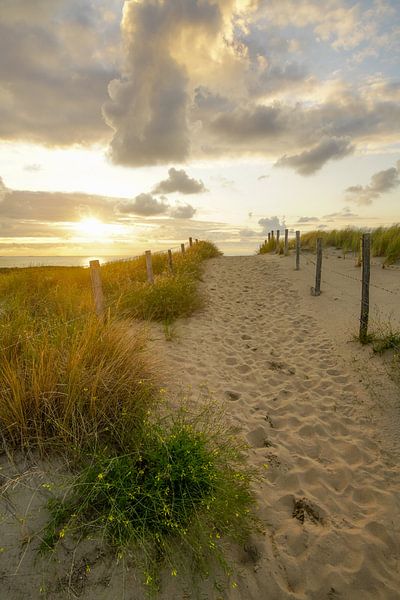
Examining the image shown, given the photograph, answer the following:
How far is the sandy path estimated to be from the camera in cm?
245

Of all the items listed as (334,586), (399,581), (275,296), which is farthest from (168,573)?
(275,296)

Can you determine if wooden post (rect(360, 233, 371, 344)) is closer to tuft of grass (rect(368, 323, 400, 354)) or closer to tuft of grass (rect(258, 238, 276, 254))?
tuft of grass (rect(368, 323, 400, 354))

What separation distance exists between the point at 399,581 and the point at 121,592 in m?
2.02

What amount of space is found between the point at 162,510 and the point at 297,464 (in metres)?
1.85

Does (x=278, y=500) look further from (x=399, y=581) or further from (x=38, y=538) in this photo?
(x=38, y=538)

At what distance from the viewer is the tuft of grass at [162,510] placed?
224cm

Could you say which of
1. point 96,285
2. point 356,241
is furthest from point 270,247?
point 96,285

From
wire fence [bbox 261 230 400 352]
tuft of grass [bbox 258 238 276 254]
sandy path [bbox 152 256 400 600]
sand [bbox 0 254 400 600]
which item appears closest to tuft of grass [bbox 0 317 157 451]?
sand [bbox 0 254 400 600]

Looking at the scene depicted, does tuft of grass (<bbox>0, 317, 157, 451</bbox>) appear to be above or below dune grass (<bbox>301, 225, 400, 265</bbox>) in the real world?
below

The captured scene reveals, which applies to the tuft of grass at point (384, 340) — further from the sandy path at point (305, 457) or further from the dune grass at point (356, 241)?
the dune grass at point (356, 241)

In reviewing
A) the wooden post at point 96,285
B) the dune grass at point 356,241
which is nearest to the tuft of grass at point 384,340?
the wooden post at point 96,285

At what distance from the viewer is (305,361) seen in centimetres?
612

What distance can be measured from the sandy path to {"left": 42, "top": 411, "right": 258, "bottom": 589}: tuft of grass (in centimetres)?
33

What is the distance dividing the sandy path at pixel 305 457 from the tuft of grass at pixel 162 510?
0.33 metres
